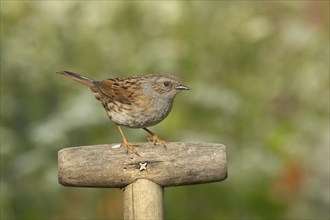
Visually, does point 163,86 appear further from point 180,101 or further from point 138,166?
point 180,101

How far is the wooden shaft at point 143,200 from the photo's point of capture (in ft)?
15.8

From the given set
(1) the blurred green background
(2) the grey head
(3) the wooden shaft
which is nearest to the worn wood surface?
(3) the wooden shaft

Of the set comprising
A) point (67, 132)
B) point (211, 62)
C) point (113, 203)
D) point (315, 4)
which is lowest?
point (113, 203)

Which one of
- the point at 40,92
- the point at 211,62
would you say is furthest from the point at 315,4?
the point at 40,92

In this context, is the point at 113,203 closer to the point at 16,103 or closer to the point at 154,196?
the point at 16,103

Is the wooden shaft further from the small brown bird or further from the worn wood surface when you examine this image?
the small brown bird

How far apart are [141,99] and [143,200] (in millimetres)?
859

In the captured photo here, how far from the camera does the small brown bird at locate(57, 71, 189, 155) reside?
5461 mm

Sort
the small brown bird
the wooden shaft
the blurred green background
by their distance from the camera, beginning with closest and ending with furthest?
the wooden shaft
the small brown bird
the blurred green background

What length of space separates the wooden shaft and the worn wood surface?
0.03 m

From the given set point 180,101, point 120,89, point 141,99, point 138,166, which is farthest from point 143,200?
point 180,101

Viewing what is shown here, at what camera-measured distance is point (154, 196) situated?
15.9ft

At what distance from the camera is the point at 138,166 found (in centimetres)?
488

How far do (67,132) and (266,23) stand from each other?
6.28ft
